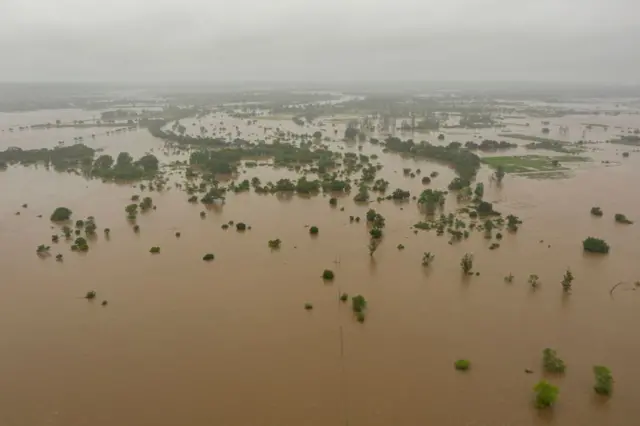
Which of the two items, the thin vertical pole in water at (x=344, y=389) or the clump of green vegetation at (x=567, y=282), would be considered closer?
the thin vertical pole in water at (x=344, y=389)

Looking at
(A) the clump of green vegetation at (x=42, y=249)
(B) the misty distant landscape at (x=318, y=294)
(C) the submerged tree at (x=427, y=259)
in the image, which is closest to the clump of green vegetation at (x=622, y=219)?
(B) the misty distant landscape at (x=318, y=294)

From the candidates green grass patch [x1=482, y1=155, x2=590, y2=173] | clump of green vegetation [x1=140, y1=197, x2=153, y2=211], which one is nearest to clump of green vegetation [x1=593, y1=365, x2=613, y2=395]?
clump of green vegetation [x1=140, y1=197, x2=153, y2=211]

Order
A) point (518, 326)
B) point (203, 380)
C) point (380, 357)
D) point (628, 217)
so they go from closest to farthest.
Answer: point (203, 380)
point (380, 357)
point (518, 326)
point (628, 217)

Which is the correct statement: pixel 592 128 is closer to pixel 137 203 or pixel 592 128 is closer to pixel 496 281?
pixel 496 281

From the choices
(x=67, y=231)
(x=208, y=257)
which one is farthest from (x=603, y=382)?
(x=67, y=231)

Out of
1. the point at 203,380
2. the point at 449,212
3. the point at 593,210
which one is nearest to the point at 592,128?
the point at 593,210

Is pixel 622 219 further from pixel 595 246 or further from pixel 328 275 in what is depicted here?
pixel 328 275

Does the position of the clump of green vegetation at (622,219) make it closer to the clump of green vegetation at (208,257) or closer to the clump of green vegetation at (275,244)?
the clump of green vegetation at (275,244)
